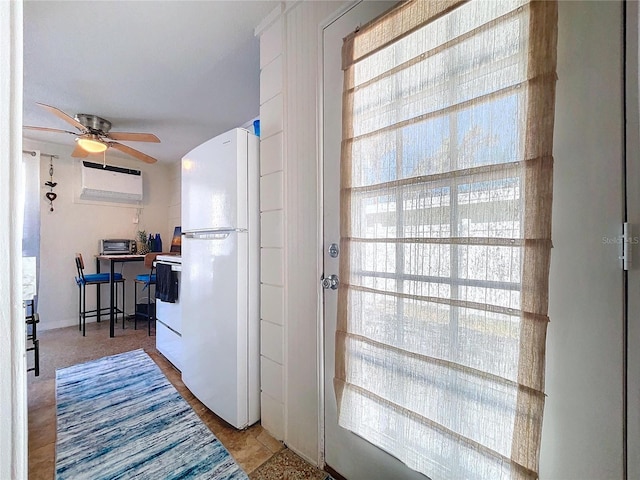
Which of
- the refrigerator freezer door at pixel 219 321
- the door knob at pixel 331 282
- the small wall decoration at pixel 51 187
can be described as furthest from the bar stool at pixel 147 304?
the door knob at pixel 331 282

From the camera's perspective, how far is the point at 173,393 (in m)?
2.03

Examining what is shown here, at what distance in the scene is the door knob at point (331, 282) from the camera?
1242mm

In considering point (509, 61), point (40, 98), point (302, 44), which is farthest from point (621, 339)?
point (40, 98)

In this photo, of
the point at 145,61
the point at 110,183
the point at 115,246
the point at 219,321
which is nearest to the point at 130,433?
the point at 219,321

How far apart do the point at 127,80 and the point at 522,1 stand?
8.39 ft

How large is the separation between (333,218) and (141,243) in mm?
4059

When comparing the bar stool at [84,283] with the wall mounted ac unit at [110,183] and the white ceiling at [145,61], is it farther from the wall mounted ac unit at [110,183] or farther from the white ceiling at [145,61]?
the white ceiling at [145,61]

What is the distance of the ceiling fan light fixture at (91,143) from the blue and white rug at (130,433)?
2.04 metres

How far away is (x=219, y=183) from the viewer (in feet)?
5.50

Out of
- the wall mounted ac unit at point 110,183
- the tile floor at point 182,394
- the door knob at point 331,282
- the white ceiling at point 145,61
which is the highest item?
the white ceiling at point 145,61

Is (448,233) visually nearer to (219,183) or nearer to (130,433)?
(219,183)

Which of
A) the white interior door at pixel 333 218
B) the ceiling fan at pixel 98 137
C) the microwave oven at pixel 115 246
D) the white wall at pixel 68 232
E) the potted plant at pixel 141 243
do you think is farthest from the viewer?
the potted plant at pixel 141 243

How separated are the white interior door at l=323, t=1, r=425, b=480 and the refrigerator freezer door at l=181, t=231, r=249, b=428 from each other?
0.57 meters

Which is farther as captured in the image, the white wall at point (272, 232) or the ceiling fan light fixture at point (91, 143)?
the ceiling fan light fixture at point (91, 143)
